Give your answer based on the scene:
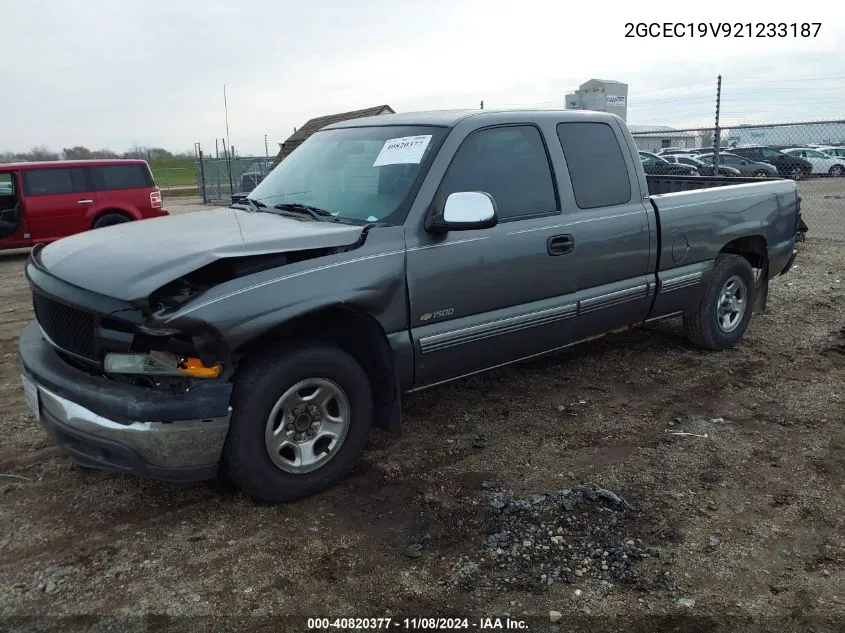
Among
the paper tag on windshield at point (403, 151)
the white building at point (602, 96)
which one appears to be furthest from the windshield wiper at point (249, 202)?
the white building at point (602, 96)

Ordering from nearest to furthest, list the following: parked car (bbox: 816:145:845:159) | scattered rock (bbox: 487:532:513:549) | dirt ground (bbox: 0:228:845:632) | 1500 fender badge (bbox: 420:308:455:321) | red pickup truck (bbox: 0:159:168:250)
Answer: dirt ground (bbox: 0:228:845:632) → scattered rock (bbox: 487:532:513:549) → 1500 fender badge (bbox: 420:308:455:321) → red pickup truck (bbox: 0:159:168:250) → parked car (bbox: 816:145:845:159)

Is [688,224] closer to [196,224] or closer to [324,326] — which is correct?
[324,326]

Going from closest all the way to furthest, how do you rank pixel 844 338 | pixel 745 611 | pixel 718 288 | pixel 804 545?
pixel 745 611 < pixel 804 545 < pixel 718 288 < pixel 844 338

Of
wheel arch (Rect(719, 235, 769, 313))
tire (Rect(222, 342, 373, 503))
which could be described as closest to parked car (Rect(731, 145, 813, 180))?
wheel arch (Rect(719, 235, 769, 313))

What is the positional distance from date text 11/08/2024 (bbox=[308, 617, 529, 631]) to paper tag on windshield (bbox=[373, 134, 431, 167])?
2315 mm

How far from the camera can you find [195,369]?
292 cm

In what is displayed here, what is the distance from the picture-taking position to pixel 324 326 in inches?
135

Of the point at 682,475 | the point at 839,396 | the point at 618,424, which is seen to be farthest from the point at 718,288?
the point at 682,475

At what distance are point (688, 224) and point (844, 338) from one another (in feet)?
7.18

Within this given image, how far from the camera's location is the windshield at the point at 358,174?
371cm

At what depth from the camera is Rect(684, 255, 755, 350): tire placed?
534 cm

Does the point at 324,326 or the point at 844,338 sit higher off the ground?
the point at 324,326

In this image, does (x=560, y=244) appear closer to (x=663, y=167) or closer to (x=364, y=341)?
(x=364, y=341)

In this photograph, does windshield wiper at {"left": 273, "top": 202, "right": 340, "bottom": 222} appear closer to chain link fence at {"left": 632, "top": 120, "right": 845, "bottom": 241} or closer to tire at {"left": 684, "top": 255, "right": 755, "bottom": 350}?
tire at {"left": 684, "top": 255, "right": 755, "bottom": 350}
